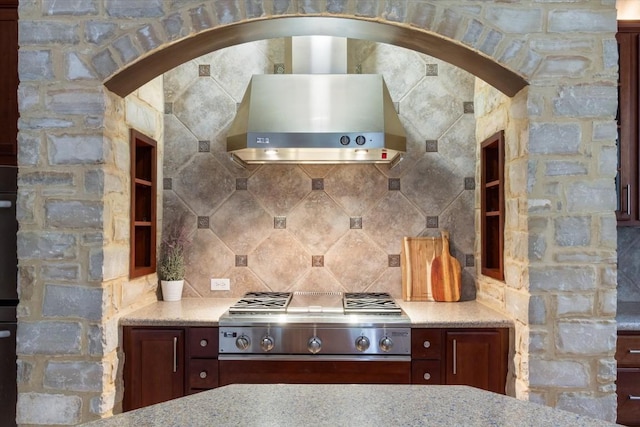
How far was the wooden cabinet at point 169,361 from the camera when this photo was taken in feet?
9.01

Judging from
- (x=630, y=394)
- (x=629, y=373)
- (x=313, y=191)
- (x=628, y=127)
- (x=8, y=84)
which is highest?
(x=8, y=84)

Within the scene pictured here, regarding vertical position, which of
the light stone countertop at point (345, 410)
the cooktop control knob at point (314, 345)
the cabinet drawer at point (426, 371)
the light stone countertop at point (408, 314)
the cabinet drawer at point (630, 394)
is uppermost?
the light stone countertop at point (345, 410)

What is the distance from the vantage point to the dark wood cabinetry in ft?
9.25

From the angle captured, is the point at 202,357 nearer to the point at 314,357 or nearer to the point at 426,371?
the point at 314,357

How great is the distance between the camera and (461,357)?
2.70 metres

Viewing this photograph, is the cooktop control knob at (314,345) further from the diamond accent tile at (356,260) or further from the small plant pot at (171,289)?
the small plant pot at (171,289)

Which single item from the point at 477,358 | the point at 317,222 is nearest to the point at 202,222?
the point at 317,222

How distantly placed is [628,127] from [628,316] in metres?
1.11

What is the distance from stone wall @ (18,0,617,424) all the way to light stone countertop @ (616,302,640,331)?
44 centimetres

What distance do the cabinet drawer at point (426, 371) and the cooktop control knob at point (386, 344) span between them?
0.15 meters

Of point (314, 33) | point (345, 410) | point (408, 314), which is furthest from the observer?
point (408, 314)

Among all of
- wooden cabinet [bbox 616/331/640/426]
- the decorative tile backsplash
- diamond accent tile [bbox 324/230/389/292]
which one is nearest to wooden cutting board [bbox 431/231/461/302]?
→ the decorative tile backsplash

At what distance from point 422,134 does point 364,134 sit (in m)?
0.82

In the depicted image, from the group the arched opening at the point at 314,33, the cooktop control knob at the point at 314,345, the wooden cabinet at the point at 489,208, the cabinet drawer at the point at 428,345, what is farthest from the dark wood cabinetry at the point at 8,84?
the wooden cabinet at the point at 489,208
